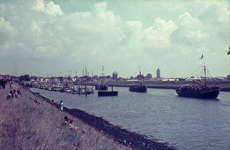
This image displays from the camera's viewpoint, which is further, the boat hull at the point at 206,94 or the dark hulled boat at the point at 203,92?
the dark hulled boat at the point at 203,92

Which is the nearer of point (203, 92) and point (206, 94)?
point (206, 94)

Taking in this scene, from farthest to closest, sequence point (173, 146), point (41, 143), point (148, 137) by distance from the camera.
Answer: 1. point (148, 137)
2. point (173, 146)
3. point (41, 143)

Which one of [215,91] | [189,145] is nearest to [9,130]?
[189,145]

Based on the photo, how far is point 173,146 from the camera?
17281 millimetres

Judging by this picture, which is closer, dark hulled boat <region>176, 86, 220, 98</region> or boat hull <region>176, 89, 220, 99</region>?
boat hull <region>176, 89, 220, 99</region>

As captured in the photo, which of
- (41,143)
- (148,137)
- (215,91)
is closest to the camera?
(41,143)

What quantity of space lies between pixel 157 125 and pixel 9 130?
1861cm

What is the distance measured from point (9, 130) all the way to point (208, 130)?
21162 mm

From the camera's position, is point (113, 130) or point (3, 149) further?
point (113, 130)

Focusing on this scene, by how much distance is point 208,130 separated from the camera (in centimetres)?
2266

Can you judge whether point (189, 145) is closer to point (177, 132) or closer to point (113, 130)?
point (177, 132)

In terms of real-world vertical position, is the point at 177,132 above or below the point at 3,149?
below

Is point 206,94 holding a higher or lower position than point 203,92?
lower

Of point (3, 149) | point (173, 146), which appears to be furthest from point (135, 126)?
point (3, 149)
